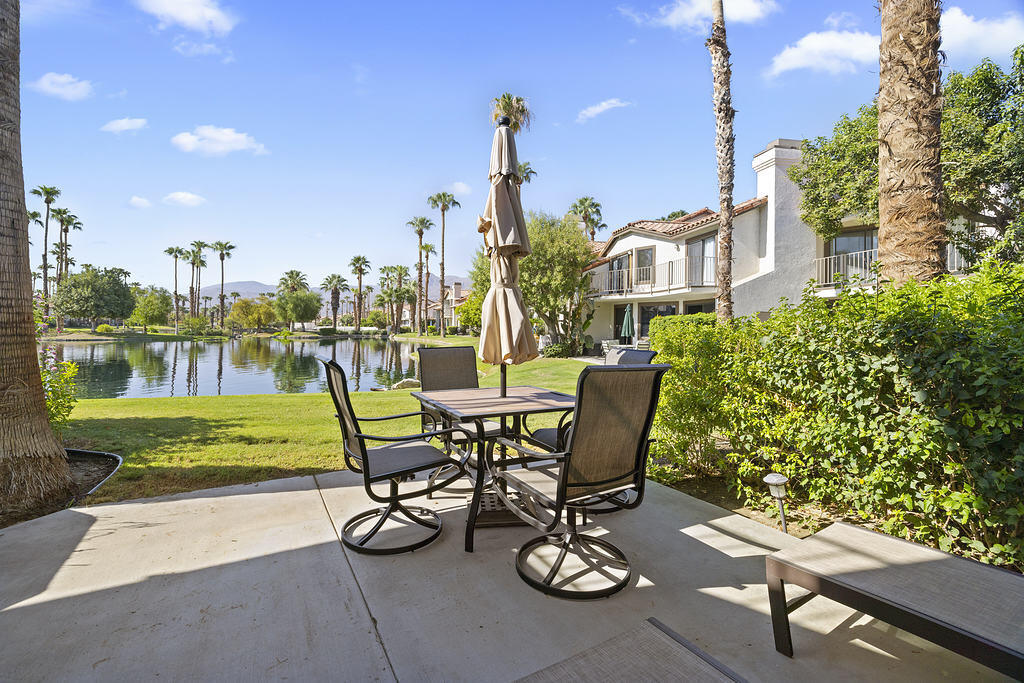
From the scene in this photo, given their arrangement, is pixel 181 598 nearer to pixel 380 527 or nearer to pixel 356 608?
pixel 356 608

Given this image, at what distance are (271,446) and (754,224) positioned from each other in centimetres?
2064

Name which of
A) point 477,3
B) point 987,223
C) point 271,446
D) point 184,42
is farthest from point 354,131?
point 987,223

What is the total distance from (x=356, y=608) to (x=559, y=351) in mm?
22908

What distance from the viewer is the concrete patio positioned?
1978 millimetres

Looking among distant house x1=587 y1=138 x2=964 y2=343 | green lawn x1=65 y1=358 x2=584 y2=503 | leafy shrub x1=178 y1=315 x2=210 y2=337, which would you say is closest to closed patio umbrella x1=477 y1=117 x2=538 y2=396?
green lawn x1=65 y1=358 x2=584 y2=503

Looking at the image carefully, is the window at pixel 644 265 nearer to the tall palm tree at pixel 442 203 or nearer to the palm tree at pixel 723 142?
the palm tree at pixel 723 142

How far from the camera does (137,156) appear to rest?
53.2 feet

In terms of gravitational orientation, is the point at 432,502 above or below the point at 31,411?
below

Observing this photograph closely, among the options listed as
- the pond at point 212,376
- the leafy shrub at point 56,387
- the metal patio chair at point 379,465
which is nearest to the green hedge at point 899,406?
the metal patio chair at point 379,465

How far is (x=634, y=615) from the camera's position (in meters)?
2.34

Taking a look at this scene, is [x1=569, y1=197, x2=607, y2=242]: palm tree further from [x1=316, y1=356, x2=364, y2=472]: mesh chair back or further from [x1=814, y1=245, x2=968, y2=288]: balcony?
[x1=316, y1=356, x2=364, y2=472]: mesh chair back

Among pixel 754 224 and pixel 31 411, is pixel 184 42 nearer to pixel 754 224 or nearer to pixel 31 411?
pixel 31 411

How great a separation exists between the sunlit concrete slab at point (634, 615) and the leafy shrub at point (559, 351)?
2163cm

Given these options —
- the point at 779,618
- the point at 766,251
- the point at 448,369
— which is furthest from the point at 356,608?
the point at 766,251
